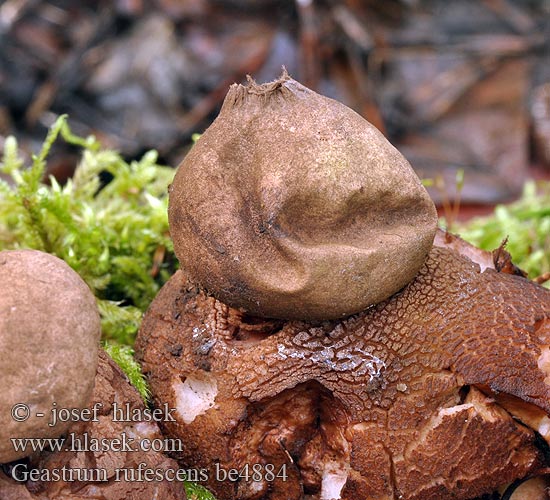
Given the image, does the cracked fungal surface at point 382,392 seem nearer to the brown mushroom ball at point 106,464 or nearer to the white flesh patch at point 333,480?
the white flesh patch at point 333,480

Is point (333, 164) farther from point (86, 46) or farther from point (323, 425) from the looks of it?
point (86, 46)

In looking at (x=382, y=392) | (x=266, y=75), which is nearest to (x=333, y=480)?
(x=382, y=392)

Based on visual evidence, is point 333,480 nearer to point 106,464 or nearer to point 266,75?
point 106,464

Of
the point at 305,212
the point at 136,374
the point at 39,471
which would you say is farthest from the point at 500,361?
the point at 39,471
